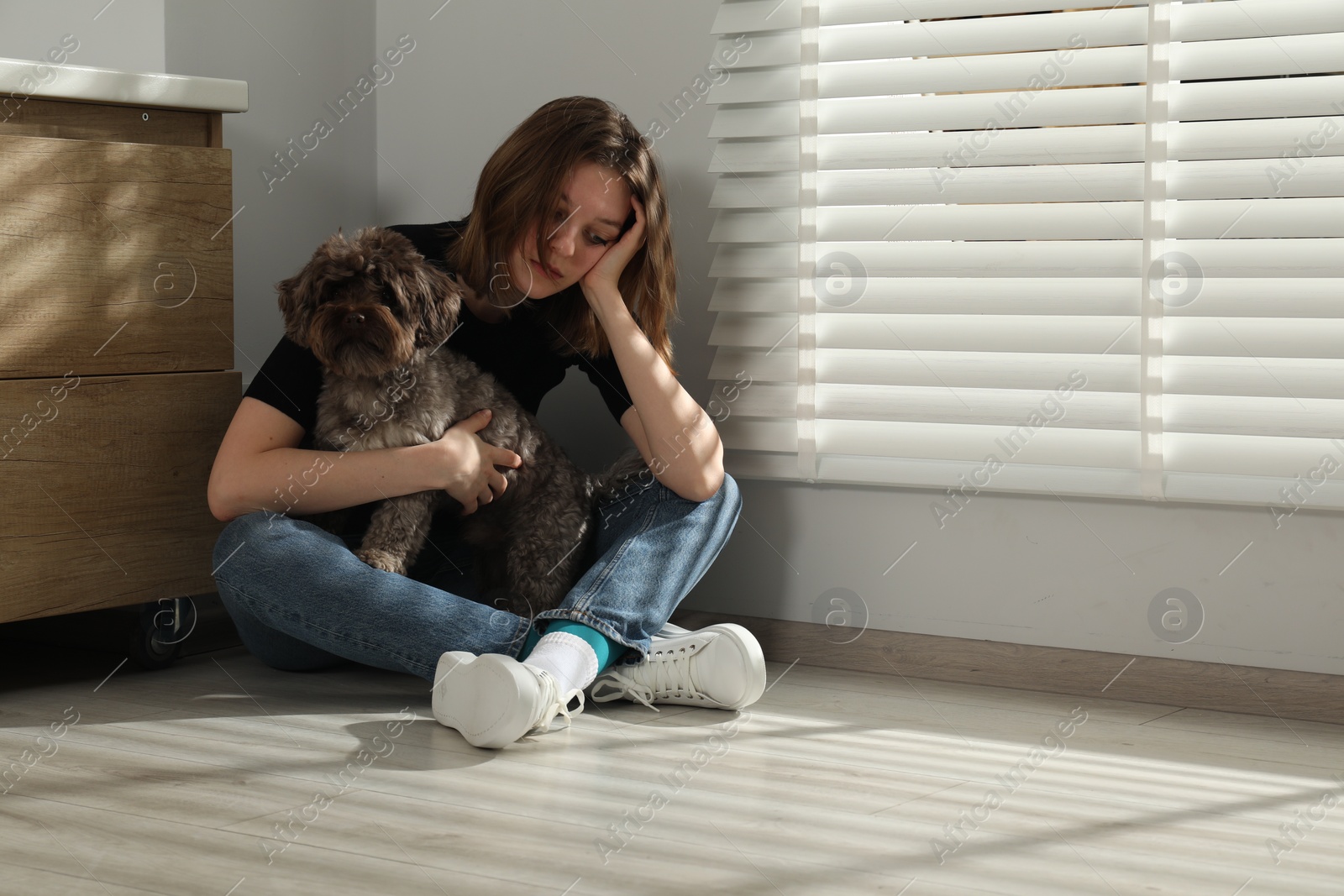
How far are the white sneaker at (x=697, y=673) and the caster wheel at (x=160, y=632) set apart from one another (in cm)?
77

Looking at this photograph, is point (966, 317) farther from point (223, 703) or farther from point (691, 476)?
point (223, 703)

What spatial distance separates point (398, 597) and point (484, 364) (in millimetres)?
512

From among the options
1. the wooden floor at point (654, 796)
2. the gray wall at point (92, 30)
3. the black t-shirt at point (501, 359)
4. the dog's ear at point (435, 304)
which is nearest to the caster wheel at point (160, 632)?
the wooden floor at point (654, 796)

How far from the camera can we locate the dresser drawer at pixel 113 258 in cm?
175

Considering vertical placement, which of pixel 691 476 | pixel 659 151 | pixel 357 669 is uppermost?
pixel 659 151

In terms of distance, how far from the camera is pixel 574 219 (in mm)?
1906

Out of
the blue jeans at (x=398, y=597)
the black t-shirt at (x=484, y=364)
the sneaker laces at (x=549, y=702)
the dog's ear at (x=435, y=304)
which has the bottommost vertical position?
the sneaker laces at (x=549, y=702)

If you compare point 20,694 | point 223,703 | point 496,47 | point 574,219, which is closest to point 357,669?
point 223,703

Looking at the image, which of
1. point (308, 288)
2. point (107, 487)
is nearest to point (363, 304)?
point (308, 288)

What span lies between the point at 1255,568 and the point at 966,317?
0.64 m

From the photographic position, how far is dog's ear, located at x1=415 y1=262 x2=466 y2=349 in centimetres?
180

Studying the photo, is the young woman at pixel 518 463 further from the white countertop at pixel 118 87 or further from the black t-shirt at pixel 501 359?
the white countertop at pixel 118 87

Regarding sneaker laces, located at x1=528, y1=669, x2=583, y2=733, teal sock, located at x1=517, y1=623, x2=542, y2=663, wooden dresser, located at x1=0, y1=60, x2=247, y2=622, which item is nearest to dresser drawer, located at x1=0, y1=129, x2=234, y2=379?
wooden dresser, located at x1=0, y1=60, x2=247, y2=622

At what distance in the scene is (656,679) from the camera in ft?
6.07
